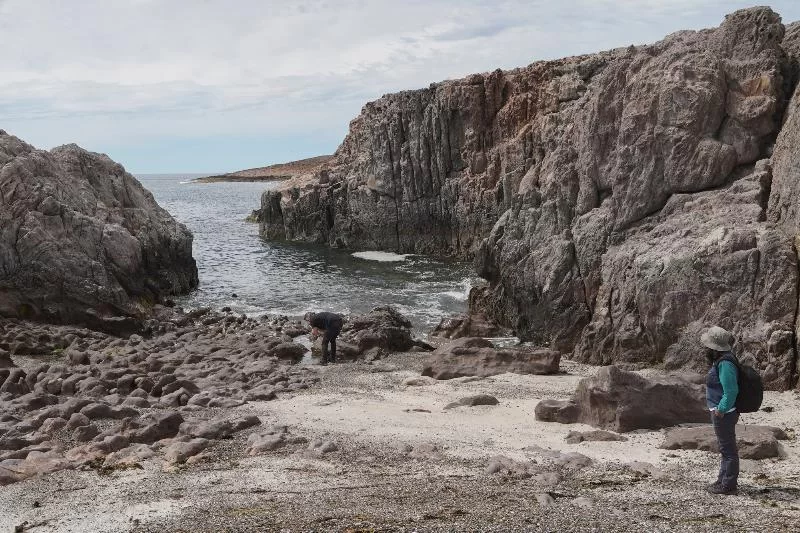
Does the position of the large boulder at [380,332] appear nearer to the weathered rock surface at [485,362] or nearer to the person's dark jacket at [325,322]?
the person's dark jacket at [325,322]

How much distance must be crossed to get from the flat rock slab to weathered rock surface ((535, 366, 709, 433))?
2.39 ft

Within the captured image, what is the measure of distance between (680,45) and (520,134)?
1146 inches

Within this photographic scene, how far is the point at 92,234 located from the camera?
3194 centimetres

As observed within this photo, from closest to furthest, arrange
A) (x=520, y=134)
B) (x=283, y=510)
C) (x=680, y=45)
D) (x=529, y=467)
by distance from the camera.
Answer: (x=283, y=510)
(x=529, y=467)
(x=680, y=45)
(x=520, y=134)

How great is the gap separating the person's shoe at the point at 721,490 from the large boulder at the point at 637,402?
11.4 feet

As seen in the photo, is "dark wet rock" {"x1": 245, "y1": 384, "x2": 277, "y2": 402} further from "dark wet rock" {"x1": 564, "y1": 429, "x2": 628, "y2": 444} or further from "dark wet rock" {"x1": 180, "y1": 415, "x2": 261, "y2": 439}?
"dark wet rock" {"x1": 564, "y1": 429, "x2": 628, "y2": 444}

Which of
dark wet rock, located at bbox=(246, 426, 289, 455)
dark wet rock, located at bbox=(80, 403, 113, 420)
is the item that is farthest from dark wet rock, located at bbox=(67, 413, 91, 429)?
dark wet rock, located at bbox=(246, 426, 289, 455)

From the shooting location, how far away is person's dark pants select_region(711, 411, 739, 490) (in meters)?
10.4

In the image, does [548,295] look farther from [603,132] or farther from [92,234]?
[92,234]

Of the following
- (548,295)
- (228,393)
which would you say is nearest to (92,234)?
(228,393)

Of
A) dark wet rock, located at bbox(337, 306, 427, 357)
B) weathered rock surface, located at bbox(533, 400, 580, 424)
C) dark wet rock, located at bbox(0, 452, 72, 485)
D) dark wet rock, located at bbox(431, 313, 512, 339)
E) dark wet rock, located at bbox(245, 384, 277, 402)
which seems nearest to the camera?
dark wet rock, located at bbox(0, 452, 72, 485)

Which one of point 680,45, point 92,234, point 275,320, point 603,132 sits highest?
point 680,45

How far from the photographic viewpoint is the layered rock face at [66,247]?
95.2 feet

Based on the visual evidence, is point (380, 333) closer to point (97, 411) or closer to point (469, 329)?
point (469, 329)
